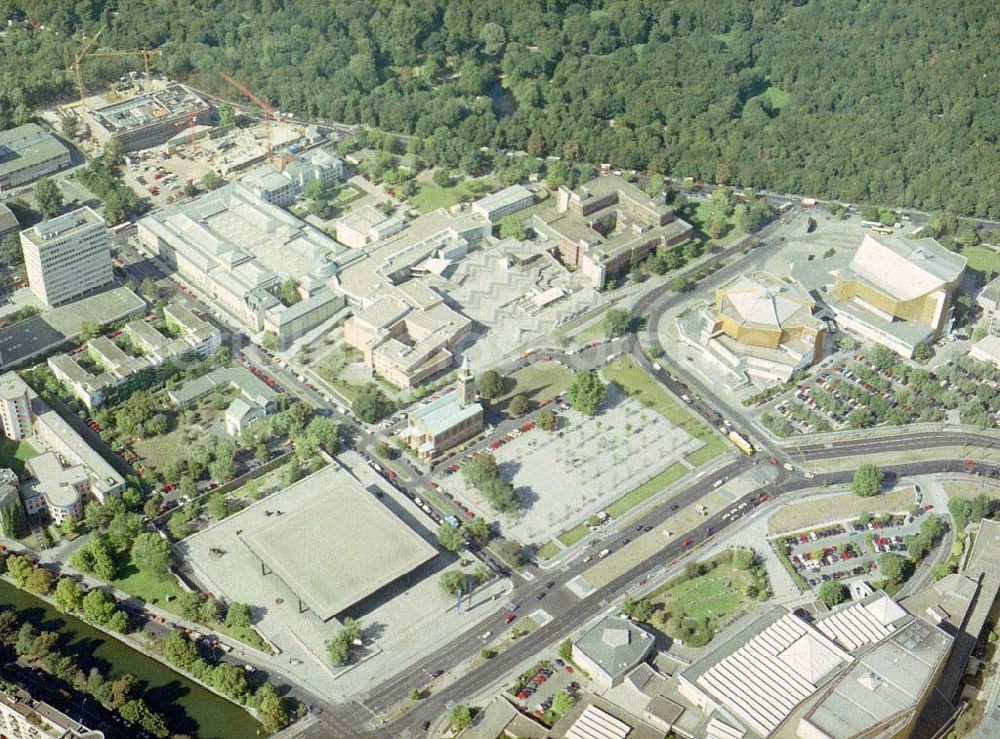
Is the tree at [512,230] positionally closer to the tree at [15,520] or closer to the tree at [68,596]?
the tree at [15,520]

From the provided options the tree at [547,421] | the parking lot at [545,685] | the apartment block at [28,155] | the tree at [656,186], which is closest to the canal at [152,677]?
the parking lot at [545,685]

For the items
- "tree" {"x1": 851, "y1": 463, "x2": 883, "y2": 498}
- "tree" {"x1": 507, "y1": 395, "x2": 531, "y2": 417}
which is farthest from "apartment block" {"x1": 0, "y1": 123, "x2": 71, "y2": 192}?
"tree" {"x1": 851, "y1": 463, "x2": 883, "y2": 498}

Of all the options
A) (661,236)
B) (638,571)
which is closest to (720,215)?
(661,236)

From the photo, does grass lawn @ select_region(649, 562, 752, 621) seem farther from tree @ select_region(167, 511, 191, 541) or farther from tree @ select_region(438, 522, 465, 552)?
tree @ select_region(167, 511, 191, 541)

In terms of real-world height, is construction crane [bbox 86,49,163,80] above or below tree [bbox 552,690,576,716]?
above

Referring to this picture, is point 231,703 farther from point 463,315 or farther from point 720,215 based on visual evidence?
point 720,215

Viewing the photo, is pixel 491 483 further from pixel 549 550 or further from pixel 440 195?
pixel 440 195
